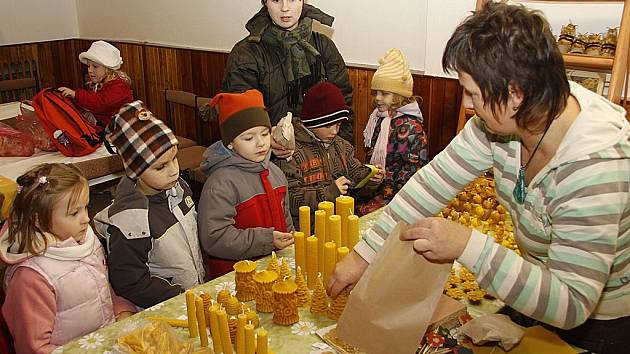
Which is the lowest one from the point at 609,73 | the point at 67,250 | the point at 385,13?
the point at 67,250

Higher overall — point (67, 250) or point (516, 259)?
point (516, 259)

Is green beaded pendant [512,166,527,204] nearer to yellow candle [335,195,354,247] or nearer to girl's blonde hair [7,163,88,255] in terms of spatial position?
yellow candle [335,195,354,247]

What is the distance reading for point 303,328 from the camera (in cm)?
137

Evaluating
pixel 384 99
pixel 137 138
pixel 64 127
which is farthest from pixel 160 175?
pixel 64 127

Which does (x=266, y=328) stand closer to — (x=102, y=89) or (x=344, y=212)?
(x=344, y=212)

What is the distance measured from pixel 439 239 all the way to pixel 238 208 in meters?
1.06

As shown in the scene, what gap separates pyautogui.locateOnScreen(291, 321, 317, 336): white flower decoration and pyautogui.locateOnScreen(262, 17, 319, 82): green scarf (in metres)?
1.60

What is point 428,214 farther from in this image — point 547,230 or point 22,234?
point 22,234

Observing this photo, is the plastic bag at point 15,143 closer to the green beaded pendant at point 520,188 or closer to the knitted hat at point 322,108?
the knitted hat at point 322,108

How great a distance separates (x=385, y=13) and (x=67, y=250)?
2377mm

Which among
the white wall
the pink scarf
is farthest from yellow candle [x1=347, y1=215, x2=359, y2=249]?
the white wall

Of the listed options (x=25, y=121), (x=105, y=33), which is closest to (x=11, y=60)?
(x=105, y=33)

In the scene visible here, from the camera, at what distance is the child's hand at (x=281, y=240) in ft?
5.96

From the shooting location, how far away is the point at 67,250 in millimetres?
1610
